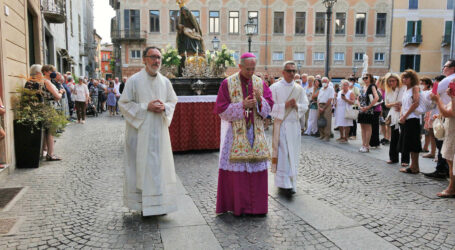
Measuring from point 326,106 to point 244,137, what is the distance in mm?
6969

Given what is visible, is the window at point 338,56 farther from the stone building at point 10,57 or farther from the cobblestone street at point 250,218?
the stone building at point 10,57

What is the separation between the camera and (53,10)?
1688 centimetres

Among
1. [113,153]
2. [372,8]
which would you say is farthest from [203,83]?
[372,8]

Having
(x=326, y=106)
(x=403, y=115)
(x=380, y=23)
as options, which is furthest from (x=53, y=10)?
(x=380, y=23)

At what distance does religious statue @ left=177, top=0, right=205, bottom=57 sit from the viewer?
999 cm

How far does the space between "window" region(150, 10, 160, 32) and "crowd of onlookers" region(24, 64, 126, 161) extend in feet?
54.4

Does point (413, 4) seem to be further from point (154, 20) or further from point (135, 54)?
point (135, 54)

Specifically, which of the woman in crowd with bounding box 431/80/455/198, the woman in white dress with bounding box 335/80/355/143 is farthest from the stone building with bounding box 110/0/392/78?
the woman in crowd with bounding box 431/80/455/198

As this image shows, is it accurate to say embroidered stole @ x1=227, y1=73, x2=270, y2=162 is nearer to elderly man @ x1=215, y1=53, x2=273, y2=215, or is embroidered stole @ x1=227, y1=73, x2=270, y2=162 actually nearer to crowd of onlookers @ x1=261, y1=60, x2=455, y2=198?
elderly man @ x1=215, y1=53, x2=273, y2=215

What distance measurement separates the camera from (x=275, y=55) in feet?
122

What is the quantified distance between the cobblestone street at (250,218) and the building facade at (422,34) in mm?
34575

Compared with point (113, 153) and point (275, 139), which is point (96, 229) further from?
point (113, 153)

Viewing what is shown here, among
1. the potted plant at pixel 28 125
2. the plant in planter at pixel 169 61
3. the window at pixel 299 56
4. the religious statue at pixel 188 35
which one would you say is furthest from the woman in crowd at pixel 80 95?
the window at pixel 299 56

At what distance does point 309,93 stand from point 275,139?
7453 mm
